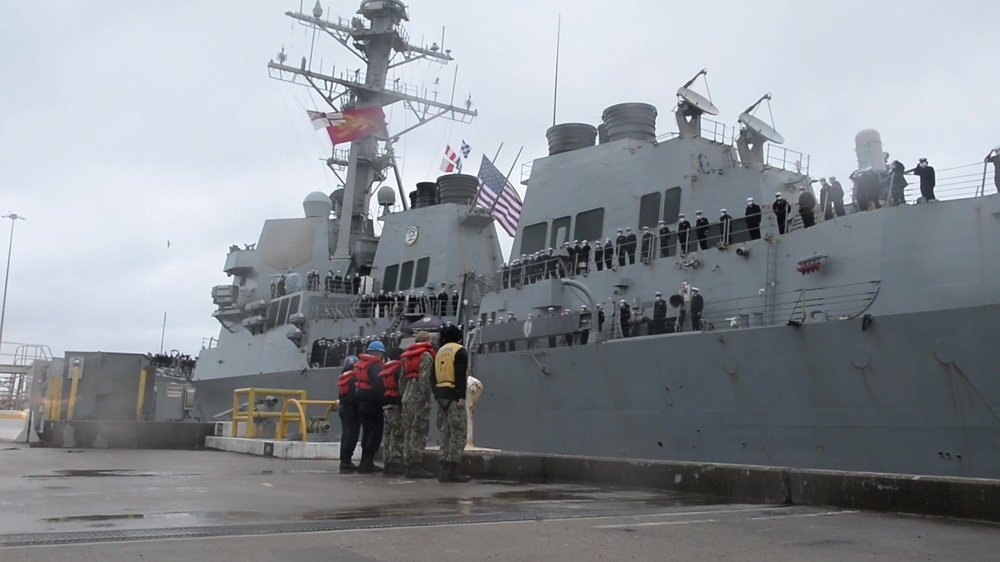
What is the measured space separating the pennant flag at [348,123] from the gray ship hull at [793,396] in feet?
51.2

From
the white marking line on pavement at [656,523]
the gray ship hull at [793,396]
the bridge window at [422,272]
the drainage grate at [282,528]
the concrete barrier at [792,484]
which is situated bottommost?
the drainage grate at [282,528]

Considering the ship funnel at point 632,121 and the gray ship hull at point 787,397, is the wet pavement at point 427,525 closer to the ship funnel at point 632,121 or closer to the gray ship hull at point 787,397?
the gray ship hull at point 787,397

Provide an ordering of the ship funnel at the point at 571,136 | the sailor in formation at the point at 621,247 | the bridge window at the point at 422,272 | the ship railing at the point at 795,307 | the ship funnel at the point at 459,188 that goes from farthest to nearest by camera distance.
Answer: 1. the ship funnel at the point at 459,188
2. the bridge window at the point at 422,272
3. the ship funnel at the point at 571,136
4. the sailor in formation at the point at 621,247
5. the ship railing at the point at 795,307

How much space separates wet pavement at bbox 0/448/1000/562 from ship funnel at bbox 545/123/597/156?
13996 mm

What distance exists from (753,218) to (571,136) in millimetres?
6543

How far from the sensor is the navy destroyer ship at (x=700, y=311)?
11.5 m

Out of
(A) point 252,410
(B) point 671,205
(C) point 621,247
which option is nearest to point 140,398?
(A) point 252,410

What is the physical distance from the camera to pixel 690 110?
18766 millimetres

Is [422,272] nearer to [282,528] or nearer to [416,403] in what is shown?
[416,403]

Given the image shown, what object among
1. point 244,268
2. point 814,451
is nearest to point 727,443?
point 814,451

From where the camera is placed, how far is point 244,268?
31.3 m

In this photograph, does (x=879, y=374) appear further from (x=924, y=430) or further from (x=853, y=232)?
(x=853, y=232)

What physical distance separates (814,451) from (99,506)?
969cm

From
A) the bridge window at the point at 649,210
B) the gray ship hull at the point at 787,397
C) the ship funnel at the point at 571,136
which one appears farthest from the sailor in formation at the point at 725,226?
the ship funnel at the point at 571,136
